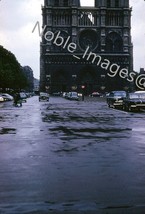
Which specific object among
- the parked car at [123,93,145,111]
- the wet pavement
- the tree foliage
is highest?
the tree foliage

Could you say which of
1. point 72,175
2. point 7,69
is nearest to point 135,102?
point 72,175

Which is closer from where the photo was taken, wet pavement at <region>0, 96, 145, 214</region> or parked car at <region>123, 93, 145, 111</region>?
wet pavement at <region>0, 96, 145, 214</region>

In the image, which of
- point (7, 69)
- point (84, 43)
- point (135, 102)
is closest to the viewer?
point (135, 102)

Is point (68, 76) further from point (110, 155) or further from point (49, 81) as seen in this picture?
point (110, 155)

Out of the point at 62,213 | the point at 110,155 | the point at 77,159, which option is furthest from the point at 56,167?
the point at 62,213

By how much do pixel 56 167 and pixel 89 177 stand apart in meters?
1.31

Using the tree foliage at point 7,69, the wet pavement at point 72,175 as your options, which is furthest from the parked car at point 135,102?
the tree foliage at point 7,69

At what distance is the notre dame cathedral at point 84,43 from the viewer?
132m

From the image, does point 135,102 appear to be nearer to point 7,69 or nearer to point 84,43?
point 7,69

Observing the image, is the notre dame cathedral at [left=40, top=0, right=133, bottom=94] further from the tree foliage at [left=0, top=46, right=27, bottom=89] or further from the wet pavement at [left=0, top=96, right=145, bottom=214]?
the wet pavement at [left=0, top=96, right=145, bottom=214]

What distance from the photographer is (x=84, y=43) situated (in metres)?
133

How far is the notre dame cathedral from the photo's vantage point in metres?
132

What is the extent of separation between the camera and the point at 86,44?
133m

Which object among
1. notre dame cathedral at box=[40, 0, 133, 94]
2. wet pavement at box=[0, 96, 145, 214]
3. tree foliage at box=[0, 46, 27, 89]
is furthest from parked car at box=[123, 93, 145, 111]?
notre dame cathedral at box=[40, 0, 133, 94]
